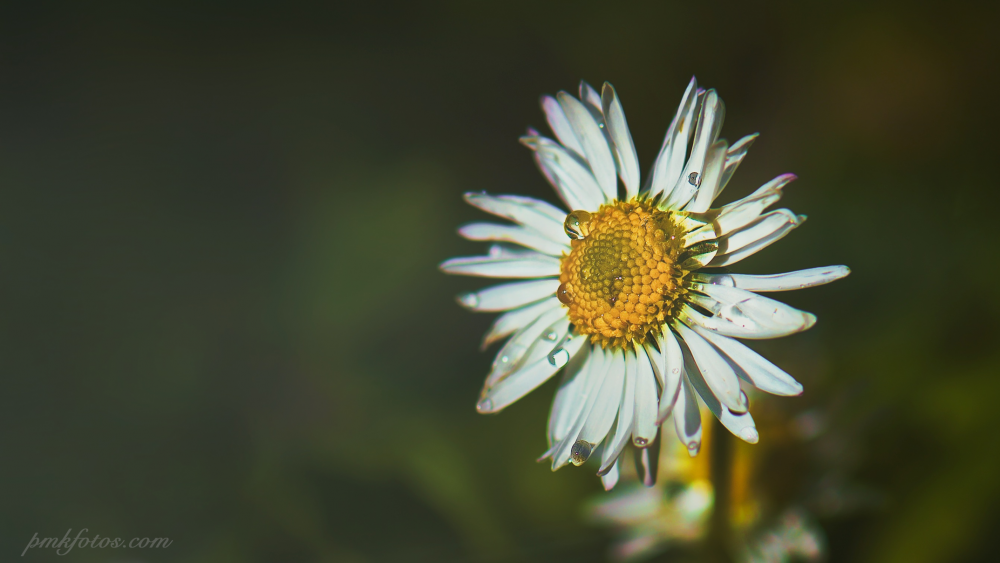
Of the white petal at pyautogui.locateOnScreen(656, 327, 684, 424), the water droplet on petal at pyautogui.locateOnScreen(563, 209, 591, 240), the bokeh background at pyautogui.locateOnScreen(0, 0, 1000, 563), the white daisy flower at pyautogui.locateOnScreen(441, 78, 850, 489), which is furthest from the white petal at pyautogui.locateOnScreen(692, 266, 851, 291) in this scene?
the bokeh background at pyautogui.locateOnScreen(0, 0, 1000, 563)

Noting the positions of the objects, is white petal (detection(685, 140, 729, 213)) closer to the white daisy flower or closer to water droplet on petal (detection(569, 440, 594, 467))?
the white daisy flower

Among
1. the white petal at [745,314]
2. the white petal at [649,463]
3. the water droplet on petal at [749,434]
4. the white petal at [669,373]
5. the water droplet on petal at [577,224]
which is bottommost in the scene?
the white petal at [649,463]

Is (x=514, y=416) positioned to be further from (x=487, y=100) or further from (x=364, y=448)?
(x=487, y=100)

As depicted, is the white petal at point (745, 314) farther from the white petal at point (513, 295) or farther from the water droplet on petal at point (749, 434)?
the white petal at point (513, 295)

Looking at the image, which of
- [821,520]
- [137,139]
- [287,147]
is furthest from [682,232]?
[137,139]

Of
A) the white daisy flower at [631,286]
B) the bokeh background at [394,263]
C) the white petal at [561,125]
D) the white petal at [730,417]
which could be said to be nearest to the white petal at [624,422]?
the white daisy flower at [631,286]

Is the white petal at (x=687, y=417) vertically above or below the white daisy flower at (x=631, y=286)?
below
